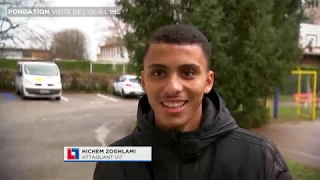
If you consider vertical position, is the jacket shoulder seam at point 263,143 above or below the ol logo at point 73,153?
above

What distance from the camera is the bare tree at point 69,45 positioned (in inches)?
58.6

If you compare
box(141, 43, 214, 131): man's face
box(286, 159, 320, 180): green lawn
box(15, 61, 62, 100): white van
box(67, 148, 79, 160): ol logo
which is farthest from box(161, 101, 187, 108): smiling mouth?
box(286, 159, 320, 180): green lawn

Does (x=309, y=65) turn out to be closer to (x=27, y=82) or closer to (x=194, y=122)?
(x=194, y=122)

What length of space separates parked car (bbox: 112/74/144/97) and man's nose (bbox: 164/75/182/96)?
70 centimetres

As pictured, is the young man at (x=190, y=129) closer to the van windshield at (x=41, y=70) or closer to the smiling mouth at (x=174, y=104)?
the smiling mouth at (x=174, y=104)

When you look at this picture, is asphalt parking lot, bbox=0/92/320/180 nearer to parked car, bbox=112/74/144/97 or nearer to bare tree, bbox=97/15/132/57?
parked car, bbox=112/74/144/97

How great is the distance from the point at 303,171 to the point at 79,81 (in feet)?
3.79

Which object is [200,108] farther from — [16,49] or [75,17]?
[16,49]

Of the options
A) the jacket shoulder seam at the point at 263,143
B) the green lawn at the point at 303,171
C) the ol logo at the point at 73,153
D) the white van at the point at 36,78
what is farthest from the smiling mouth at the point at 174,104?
the green lawn at the point at 303,171

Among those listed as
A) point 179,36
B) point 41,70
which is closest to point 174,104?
point 179,36

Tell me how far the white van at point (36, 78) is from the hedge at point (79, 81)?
3 cm

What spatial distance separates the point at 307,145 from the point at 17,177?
1381 millimetres

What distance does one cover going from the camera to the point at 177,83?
820mm

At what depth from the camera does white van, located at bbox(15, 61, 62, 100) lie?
1.48m
